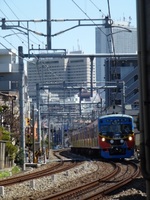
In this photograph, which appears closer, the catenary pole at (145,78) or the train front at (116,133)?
the catenary pole at (145,78)

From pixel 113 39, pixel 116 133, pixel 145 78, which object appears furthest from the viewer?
pixel 116 133

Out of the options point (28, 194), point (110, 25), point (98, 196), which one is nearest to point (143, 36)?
point (98, 196)

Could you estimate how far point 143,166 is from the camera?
607 cm

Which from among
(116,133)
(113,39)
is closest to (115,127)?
(116,133)

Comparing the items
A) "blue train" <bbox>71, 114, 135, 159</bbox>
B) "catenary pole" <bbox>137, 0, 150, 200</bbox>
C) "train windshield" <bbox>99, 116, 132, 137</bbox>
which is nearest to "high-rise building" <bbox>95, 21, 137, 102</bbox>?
"blue train" <bbox>71, 114, 135, 159</bbox>

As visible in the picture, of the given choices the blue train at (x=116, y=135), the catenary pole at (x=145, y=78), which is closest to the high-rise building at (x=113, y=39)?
the blue train at (x=116, y=135)

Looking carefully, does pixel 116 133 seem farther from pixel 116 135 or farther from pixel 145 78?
pixel 145 78

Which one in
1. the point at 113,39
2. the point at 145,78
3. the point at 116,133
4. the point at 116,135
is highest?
the point at 113,39

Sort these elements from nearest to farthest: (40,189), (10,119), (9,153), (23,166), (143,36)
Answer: (143,36)
(40,189)
(23,166)
(9,153)
(10,119)

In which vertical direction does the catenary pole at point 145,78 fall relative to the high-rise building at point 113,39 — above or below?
below

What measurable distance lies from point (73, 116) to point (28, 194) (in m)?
49.3

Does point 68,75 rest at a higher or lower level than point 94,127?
higher

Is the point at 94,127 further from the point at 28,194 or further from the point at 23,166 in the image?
the point at 28,194

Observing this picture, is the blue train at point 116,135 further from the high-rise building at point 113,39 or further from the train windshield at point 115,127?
the high-rise building at point 113,39
